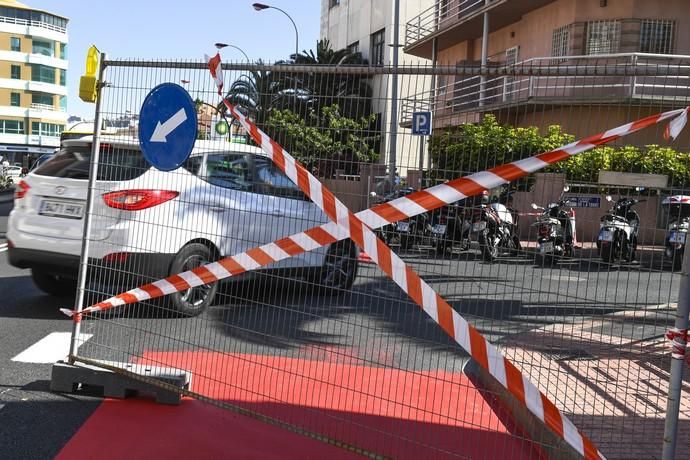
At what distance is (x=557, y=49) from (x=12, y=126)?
6922 cm

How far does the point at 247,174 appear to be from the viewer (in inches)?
194

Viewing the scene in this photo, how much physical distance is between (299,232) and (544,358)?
1.58m

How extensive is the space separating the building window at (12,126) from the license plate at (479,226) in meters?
82.8

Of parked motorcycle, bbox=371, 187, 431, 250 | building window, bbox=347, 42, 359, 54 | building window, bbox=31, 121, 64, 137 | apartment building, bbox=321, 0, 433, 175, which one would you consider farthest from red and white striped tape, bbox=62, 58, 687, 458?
Answer: building window, bbox=31, 121, 64, 137

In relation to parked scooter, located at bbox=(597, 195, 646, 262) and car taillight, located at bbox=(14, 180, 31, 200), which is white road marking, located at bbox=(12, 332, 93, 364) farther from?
parked scooter, located at bbox=(597, 195, 646, 262)

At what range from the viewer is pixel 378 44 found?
3866cm

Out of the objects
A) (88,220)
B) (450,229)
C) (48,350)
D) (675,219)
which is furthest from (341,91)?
(48,350)

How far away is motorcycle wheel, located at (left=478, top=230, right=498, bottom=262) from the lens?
3518mm

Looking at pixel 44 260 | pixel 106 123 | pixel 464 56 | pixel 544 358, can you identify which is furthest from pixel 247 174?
pixel 464 56

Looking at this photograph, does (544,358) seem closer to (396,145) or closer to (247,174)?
(396,145)

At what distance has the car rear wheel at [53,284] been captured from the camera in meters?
8.41

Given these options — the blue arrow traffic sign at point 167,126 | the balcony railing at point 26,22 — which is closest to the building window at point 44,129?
the balcony railing at point 26,22

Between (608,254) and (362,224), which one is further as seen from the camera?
(362,224)

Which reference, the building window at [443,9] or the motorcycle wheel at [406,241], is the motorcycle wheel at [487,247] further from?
the building window at [443,9]
